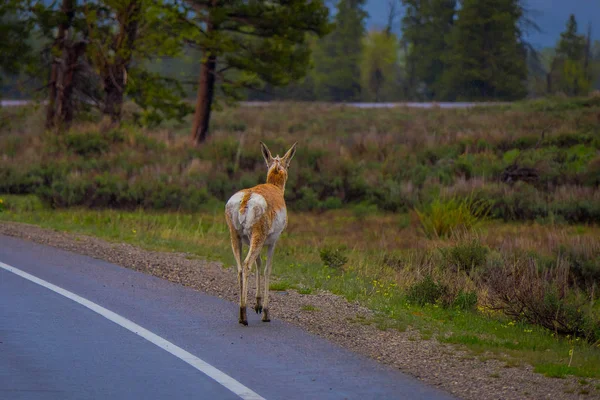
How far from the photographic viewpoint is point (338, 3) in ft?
274

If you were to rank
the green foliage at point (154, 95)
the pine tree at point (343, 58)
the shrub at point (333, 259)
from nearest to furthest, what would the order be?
the shrub at point (333, 259) < the green foliage at point (154, 95) < the pine tree at point (343, 58)

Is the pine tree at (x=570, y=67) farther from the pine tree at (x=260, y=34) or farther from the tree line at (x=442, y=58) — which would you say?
the pine tree at (x=260, y=34)

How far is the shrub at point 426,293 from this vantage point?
1249 centimetres

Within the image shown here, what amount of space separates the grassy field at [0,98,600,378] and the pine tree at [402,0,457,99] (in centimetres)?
3241

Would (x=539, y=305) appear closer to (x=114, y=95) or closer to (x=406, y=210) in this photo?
(x=406, y=210)

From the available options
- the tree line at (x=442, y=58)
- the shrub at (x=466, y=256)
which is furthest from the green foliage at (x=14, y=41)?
the tree line at (x=442, y=58)

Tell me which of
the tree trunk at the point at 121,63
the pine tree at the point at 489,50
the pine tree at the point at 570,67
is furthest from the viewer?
the pine tree at the point at 570,67

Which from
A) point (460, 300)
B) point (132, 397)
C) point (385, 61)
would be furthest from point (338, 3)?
point (132, 397)

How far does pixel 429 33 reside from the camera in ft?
255

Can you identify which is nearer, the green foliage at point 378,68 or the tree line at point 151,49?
the tree line at point 151,49

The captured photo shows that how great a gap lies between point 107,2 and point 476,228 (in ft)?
56.2

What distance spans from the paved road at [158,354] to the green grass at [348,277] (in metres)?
1.48

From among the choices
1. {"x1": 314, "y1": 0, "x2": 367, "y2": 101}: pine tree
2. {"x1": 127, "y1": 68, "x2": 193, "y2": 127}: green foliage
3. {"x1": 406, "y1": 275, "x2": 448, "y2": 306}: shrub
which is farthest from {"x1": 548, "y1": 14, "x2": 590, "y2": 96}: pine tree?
{"x1": 406, "y1": 275, "x2": 448, "y2": 306}: shrub

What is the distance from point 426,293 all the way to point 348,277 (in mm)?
2431
